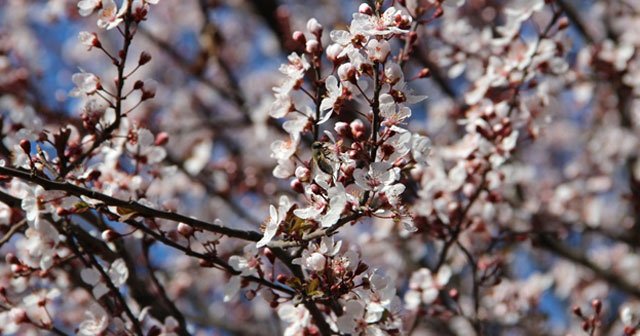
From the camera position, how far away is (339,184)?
2025mm

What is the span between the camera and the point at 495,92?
3584mm

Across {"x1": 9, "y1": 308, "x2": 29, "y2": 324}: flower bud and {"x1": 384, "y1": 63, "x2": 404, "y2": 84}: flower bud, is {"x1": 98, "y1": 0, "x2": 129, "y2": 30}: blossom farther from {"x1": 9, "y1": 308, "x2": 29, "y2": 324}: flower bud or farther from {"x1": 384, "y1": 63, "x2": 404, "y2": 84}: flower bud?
{"x1": 9, "y1": 308, "x2": 29, "y2": 324}: flower bud

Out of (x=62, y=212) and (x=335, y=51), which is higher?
(x=62, y=212)

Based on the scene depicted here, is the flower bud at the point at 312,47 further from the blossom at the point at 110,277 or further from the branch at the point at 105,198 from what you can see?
the blossom at the point at 110,277

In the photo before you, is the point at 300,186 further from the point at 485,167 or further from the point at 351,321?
the point at 485,167

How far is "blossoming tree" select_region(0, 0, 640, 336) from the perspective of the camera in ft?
7.04

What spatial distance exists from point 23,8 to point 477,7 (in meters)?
5.76

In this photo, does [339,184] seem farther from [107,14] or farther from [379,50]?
[107,14]

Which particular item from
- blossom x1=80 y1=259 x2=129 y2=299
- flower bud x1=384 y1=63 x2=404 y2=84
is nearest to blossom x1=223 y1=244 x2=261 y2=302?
blossom x1=80 y1=259 x2=129 y2=299

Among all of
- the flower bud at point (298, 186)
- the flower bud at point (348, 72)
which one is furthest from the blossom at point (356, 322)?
the flower bud at point (348, 72)

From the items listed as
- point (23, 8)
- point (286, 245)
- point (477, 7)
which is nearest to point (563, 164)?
point (477, 7)

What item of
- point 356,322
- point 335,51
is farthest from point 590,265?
point 335,51

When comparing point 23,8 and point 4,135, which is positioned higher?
point 23,8

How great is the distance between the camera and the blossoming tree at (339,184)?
2.15 meters
